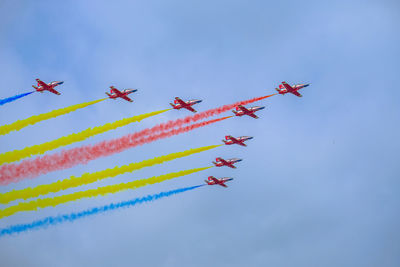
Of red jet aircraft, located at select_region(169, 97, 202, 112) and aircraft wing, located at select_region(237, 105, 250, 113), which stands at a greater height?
red jet aircraft, located at select_region(169, 97, 202, 112)

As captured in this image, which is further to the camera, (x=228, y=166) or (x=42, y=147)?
(x=228, y=166)

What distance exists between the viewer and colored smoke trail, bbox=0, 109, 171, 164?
108125 millimetres

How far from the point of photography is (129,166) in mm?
108938

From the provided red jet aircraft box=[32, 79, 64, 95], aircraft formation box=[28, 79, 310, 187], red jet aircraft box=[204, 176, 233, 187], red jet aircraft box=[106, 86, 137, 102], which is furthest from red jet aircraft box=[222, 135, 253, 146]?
red jet aircraft box=[32, 79, 64, 95]

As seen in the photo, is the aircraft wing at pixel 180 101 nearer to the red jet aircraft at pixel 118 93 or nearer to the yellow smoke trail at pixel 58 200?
the red jet aircraft at pixel 118 93

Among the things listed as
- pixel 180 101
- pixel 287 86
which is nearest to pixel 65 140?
pixel 180 101

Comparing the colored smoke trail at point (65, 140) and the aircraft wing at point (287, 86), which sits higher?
the aircraft wing at point (287, 86)

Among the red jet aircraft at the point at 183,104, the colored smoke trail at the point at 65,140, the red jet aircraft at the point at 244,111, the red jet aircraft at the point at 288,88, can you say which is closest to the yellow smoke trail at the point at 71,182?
the colored smoke trail at the point at 65,140

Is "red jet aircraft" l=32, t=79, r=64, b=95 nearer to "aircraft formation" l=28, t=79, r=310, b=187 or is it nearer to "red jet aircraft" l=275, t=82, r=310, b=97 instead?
"aircraft formation" l=28, t=79, r=310, b=187

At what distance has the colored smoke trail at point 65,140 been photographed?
108125 millimetres

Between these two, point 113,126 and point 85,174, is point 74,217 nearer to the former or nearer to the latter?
point 85,174

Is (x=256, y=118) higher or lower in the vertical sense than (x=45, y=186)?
higher

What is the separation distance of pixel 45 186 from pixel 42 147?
629 centimetres

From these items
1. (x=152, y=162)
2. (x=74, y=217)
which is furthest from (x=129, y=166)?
(x=74, y=217)
